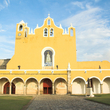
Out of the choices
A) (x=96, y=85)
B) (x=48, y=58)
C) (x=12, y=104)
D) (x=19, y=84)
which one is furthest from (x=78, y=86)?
(x=12, y=104)

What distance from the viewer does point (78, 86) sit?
80.3 feet

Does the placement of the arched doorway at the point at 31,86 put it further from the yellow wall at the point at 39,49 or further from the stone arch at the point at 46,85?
the yellow wall at the point at 39,49

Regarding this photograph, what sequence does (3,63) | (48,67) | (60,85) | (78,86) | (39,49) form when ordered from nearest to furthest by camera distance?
(60,85) < (78,86) < (48,67) < (39,49) < (3,63)

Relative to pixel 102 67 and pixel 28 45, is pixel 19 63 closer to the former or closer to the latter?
pixel 28 45

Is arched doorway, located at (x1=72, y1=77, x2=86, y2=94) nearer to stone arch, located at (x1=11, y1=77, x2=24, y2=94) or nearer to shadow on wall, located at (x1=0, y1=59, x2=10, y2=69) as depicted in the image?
stone arch, located at (x1=11, y1=77, x2=24, y2=94)

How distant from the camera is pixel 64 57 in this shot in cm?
2569

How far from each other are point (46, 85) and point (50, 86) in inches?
27.8

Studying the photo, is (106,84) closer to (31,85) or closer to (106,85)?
(106,85)

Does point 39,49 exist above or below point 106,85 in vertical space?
above

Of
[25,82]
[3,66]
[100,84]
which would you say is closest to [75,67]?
[100,84]

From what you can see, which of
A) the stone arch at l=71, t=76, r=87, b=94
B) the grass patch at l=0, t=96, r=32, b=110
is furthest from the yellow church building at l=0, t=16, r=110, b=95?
the grass patch at l=0, t=96, r=32, b=110

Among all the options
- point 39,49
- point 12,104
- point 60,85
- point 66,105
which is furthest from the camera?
point 39,49

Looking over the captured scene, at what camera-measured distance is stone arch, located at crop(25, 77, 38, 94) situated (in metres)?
23.8

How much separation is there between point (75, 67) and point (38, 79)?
6895 mm
